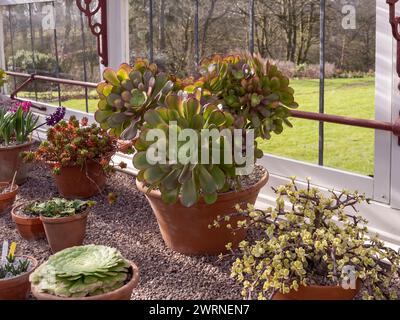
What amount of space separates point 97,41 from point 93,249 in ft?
7.52

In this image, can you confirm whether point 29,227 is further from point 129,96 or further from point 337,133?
point 337,133

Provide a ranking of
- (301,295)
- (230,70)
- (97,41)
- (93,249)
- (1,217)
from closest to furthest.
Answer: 1. (301,295)
2. (93,249)
3. (230,70)
4. (1,217)
5. (97,41)

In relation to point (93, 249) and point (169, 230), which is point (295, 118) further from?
point (93, 249)

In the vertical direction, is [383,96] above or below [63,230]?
above

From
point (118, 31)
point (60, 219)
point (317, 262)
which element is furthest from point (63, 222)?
point (118, 31)

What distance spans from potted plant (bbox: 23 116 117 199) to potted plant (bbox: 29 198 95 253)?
19.8 inches

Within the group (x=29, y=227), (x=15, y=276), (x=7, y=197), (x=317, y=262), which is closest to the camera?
(x=317, y=262)

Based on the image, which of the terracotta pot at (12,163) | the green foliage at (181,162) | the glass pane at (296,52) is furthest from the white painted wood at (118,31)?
the green foliage at (181,162)

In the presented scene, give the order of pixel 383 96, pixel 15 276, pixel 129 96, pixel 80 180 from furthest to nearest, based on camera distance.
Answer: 1. pixel 80 180
2. pixel 383 96
3. pixel 129 96
4. pixel 15 276

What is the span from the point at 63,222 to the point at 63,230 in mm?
42

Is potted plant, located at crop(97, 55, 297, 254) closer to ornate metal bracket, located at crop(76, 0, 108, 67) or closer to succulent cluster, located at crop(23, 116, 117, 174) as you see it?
succulent cluster, located at crop(23, 116, 117, 174)

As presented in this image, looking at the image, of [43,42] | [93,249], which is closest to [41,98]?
[43,42]

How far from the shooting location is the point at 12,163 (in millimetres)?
3627

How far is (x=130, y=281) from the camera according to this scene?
6.23 ft
